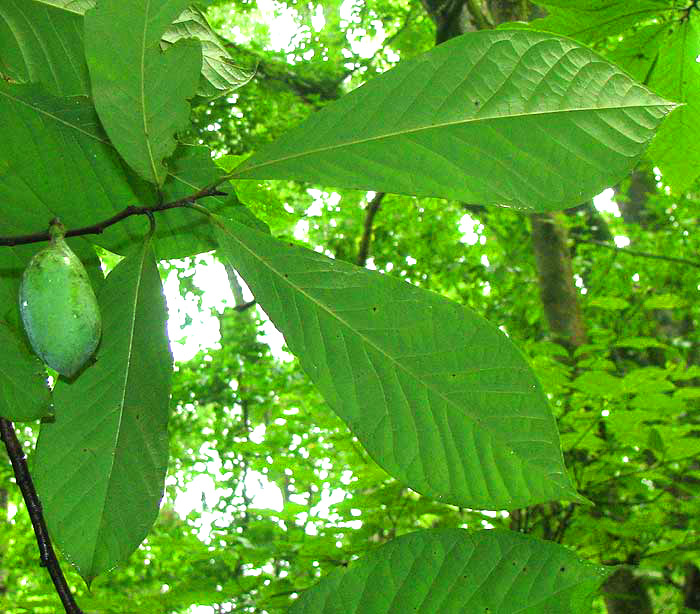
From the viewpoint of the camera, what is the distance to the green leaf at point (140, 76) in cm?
42

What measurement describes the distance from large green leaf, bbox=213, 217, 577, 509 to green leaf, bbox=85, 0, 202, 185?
10 centimetres

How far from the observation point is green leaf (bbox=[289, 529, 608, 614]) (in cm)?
50

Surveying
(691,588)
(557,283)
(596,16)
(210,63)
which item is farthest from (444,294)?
(210,63)

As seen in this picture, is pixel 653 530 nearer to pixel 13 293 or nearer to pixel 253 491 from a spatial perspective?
pixel 13 293

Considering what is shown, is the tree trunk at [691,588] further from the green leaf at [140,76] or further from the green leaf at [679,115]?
the green leaf at [140,76]

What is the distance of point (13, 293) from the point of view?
0.66 m

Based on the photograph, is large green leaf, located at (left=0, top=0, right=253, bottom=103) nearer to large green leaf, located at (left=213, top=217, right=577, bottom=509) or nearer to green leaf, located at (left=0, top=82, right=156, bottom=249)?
green leaf, located at (left=0, top=82, right=156, bottom=249)

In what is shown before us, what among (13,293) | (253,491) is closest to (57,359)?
(13,293)

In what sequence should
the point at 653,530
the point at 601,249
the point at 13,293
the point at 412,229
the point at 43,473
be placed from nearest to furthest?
the point at 43,473 < the point at 13,293 < the point at 653,530 < the point at 601,249 < the point at 412,229

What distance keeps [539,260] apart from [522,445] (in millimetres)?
2198

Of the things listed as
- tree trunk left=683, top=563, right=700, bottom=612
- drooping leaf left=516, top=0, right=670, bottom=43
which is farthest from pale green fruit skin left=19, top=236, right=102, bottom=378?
tree trunk left=683, top=563, right=700, bottom=612

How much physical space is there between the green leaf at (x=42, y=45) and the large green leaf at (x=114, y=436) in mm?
207

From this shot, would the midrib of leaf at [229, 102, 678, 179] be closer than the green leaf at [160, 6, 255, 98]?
Yes

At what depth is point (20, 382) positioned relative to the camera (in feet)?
1.93
